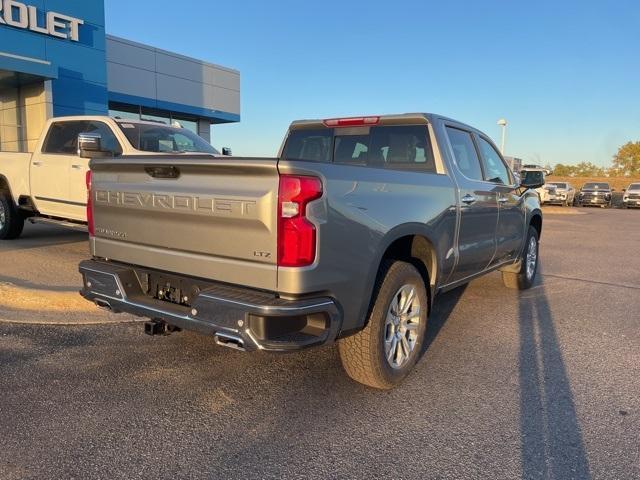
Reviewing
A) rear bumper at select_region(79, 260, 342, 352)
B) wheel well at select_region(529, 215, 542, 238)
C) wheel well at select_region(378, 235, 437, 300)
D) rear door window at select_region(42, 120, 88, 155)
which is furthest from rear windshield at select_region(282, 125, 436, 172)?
rear door window at select_region(42, 120, 88, 155)

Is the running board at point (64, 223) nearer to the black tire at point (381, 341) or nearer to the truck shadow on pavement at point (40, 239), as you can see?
the truck shadow on pavement at point (40, 239)

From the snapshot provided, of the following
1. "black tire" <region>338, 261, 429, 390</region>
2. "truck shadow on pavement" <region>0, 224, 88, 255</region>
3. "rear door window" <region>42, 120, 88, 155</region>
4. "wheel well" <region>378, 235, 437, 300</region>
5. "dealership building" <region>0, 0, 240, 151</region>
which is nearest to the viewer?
"black tire" <region>338, 261, 429, 390</region>

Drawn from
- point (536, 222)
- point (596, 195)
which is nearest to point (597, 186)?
point (596, 195)

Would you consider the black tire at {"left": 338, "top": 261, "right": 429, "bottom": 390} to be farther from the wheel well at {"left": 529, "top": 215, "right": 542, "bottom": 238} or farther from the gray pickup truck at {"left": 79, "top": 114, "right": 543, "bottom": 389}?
the wheel well at {"left": 529, "top": 215, "right": 542, "bottom": 238}

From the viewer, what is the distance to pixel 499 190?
536 cm

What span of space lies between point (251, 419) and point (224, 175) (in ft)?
4.86

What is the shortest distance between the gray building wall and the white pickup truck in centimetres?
1441

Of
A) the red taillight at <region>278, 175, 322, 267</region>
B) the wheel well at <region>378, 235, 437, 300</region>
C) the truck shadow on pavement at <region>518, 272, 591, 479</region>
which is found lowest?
the truck shadow on pavement at <region>518, 272, 591, 479</region>

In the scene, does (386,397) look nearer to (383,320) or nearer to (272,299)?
(383,320)

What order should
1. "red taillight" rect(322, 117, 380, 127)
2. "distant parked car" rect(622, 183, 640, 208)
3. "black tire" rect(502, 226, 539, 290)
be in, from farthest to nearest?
"distant parked car" rect(622, 183, 640, 208), "black tire" rect(502, 226, 539, 290), "red taillight" rect(322, 117, 380, 127)

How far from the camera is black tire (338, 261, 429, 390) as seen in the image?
133 inches

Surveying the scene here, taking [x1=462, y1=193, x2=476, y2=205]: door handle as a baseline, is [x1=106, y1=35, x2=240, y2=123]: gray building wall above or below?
above

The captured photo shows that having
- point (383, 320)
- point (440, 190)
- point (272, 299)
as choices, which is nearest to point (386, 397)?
point (383, 320)

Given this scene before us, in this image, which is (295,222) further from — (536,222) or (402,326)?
(536,222)
